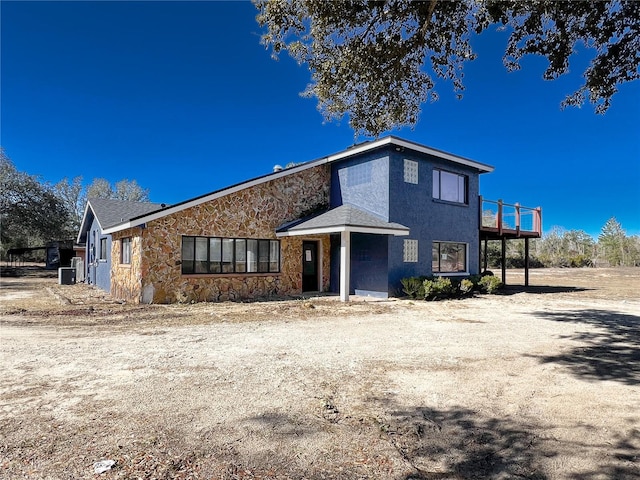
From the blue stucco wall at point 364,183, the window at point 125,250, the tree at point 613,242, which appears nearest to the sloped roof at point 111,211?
the window at point 125,250

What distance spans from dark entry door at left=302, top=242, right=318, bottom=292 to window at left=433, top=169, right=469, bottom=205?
5706 mm

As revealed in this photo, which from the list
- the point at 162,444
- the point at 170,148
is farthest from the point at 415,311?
the point at 170,148

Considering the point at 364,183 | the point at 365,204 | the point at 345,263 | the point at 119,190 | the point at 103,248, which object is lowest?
the point at 345,263

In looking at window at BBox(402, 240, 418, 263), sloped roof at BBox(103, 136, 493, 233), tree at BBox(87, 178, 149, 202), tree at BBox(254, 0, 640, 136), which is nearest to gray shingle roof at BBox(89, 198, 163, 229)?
sloped roof at BBox(103, 136, 493, 233)

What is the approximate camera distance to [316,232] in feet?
46.0

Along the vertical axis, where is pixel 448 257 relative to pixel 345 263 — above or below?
above

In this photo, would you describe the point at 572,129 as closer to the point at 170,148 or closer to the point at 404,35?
the point at 404,35

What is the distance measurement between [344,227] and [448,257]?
6334 mm

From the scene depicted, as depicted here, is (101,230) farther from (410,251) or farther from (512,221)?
(512,221)

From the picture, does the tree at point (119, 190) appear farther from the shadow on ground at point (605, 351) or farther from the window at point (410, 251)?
the shadow on ground at point (605, 351)

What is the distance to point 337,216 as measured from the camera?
14352 millimetres

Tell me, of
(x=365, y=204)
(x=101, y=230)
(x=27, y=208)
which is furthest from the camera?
(x=27, y=208)

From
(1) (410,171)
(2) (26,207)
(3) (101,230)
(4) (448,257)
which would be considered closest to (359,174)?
(1) (410,171)

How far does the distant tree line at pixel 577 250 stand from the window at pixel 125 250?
111ft
